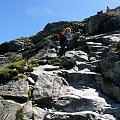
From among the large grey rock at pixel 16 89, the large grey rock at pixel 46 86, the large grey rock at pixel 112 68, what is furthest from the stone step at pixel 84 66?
the large grey rock at pixel 16 89

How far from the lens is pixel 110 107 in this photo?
23391 millimetres

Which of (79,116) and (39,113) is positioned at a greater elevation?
(39,113)

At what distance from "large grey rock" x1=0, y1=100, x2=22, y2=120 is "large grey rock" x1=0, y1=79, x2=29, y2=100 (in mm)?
1050

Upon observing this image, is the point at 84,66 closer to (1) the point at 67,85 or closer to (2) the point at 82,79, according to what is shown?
(2) the point at 82,79

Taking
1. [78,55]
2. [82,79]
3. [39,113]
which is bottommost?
[39,113]

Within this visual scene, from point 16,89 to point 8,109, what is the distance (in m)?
2.90

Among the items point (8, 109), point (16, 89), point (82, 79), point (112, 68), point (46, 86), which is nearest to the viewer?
point (8, 109)

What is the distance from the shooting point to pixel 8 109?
23.8m

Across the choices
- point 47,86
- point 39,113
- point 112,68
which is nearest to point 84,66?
point 112,68

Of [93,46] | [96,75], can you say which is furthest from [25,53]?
[96,75]

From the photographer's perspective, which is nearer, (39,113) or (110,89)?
(39,113)

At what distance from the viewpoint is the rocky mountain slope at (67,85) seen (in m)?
23.2

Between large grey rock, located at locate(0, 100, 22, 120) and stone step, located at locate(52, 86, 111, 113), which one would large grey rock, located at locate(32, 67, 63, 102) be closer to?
stone step, located at locate(52, 86, 111, 113)

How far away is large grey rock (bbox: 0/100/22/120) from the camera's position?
23.1 m
